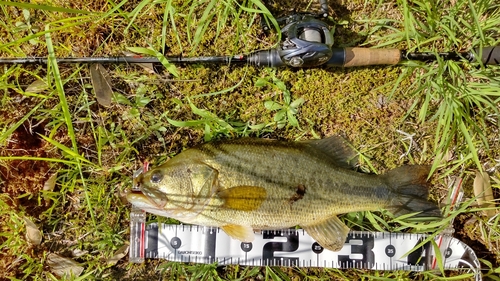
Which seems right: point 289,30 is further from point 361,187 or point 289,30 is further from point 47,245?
point 47,245

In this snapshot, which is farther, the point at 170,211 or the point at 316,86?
the point at 316,86

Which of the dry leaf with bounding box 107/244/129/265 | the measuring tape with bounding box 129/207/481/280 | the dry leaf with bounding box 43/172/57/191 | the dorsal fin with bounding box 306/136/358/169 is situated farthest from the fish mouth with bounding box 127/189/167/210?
the dorsal fin with bounding box 306/136/358/169

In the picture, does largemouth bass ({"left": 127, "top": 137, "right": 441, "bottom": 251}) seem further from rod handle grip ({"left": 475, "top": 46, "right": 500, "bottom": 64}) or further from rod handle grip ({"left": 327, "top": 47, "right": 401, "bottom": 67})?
rod handle grip ({"left": 475, "top": 46, "right": 500, "bottom": 64})

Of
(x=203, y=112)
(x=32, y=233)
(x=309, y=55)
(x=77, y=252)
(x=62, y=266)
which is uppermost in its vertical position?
(x=309, y=55)

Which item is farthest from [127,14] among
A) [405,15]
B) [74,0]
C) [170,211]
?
[405,15]

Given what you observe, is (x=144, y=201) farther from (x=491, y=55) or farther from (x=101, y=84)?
(x=491, y=55)

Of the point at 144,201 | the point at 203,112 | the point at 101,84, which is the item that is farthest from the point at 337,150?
the point at 101,84
